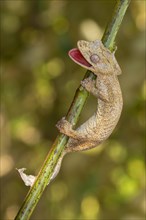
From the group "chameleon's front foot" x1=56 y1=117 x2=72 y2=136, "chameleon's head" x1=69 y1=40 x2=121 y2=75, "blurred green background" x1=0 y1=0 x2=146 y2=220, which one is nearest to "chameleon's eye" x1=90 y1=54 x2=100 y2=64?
"chameleon's head" x1=69 y1=40 x2=121 y2=75

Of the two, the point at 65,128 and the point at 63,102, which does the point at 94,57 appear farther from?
the point at 63,102

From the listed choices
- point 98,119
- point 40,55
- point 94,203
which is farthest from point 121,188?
point 98,119

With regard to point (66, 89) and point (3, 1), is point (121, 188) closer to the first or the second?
point (66, 89)

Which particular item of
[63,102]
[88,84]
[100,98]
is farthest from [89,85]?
[63,102]

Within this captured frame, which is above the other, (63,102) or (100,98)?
(100,98)

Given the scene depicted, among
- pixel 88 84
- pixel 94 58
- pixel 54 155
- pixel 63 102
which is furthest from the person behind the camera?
pixel 63 102

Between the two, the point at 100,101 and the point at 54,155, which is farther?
the point at 100,101

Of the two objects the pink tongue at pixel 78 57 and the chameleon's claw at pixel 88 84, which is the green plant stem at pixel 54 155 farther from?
the pink tongue at pixel 78 57
